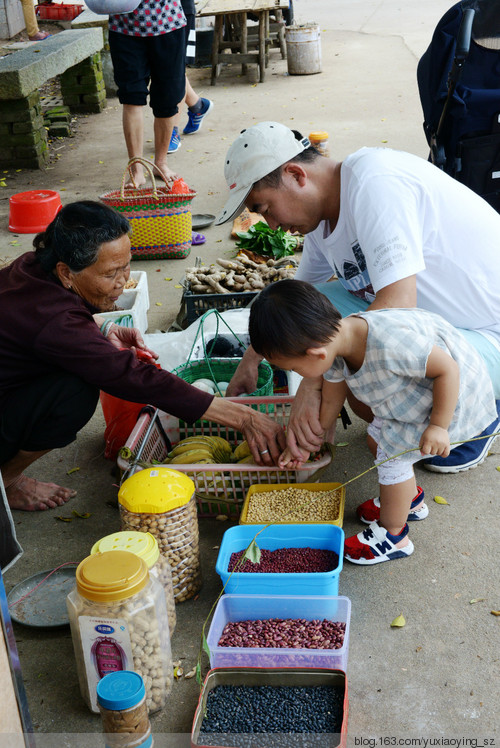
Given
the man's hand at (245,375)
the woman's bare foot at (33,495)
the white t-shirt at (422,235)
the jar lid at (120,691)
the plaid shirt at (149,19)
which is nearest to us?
the jar lid at (120,691)

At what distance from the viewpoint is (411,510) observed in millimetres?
2445

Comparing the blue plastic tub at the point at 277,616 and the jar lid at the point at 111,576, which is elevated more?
the jar lid at the point at 111,576

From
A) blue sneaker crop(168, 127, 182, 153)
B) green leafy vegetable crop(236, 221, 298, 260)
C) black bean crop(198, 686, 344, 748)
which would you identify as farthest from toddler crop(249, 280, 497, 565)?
blue sneaker crop(168, 127, 182, 153)

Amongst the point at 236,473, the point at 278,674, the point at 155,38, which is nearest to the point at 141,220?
the point at 155,38

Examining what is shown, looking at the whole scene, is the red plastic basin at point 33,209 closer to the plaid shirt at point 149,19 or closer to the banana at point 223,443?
the plaid shirt at point 149,19

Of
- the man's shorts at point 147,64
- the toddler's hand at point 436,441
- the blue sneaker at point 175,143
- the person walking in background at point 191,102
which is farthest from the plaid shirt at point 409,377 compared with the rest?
the blue sneaker at point 175,143

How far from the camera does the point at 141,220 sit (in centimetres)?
441

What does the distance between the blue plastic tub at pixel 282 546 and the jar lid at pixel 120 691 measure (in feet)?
1.63

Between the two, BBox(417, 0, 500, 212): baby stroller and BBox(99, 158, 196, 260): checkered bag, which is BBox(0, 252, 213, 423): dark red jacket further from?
BBox(417, 0, 500, 212): baby stroller

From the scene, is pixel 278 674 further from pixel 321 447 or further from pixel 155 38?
pixel 155 38

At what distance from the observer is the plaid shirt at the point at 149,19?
4730 mm

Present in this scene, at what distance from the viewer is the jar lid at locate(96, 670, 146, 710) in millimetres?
1511

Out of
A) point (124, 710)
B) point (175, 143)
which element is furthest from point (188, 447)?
point (175, 143)

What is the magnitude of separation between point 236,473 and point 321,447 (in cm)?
30
